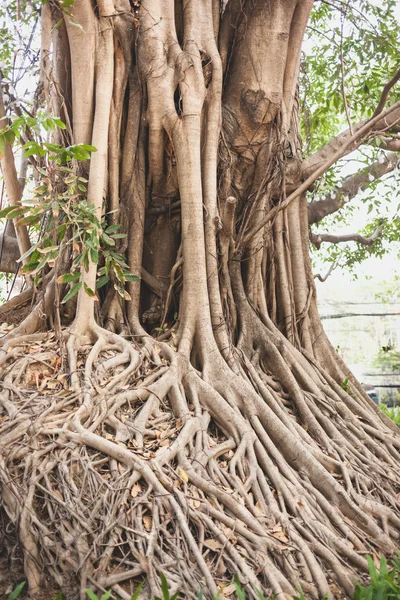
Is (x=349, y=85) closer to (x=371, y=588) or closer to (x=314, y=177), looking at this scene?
(x=314, y=177)

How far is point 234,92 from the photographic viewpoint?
4.35 metres

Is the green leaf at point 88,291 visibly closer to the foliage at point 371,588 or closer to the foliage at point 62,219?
the foliage at point 62,219

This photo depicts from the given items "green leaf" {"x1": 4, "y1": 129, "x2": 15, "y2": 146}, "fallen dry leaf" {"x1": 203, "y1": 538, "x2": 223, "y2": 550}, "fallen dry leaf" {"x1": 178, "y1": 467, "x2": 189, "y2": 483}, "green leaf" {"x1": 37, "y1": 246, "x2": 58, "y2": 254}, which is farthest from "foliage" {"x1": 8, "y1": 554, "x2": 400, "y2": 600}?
"green leaf" {"x1": 4, "y1": 129, "x2": 15, "y2": 146}

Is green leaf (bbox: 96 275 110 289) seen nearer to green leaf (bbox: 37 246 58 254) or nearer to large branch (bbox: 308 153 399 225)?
green leaf (bbox: 37 246 58 254)

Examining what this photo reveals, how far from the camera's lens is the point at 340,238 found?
7512 millimetres

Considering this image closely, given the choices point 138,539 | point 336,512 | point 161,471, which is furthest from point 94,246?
point 336,512

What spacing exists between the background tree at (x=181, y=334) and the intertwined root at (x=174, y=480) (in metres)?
0.01

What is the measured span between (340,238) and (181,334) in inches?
169

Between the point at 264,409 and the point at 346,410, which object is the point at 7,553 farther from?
the point at 346,410

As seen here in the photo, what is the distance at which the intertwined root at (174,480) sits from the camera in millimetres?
2439

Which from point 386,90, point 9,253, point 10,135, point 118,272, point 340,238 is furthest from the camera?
point 340,238

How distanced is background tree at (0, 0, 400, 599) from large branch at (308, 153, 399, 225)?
1.01 metres

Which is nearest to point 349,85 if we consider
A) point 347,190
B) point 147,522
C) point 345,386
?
point 347,190

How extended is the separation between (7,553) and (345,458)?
1926 mm
